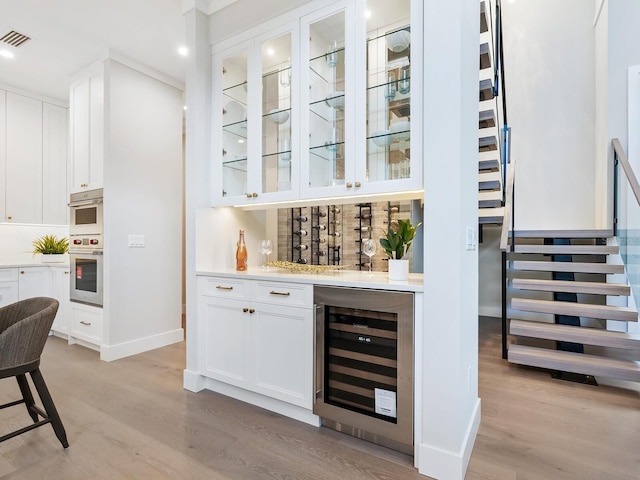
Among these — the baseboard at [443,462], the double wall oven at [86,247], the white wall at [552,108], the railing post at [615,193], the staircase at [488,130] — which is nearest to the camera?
the baseboard at [443,462]

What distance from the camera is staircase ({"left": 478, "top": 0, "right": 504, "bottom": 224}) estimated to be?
2.95 m

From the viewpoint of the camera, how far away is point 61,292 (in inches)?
165

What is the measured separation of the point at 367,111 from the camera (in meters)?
2.11

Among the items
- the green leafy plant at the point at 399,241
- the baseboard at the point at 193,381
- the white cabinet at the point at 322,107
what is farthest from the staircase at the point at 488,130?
the baseboard at the point at 193,381

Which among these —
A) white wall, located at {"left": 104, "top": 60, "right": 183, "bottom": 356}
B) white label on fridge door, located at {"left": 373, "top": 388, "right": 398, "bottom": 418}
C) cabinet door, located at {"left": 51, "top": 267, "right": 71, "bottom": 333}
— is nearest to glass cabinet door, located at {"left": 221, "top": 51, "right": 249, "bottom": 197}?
white wall, located at {"left": 104, "top": 60, "right": 183, "bottom": 356}

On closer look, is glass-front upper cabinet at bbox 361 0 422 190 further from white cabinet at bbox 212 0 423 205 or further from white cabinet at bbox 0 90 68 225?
white cabinet at bbox 0 90 68 225

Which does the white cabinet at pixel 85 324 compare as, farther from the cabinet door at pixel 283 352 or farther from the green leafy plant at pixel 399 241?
the green leafy plant at pixel 399 241

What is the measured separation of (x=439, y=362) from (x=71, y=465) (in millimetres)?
1978

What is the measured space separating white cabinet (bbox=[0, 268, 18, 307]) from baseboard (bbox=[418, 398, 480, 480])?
15.5 feet

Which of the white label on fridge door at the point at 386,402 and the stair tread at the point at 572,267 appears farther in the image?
the stair tread at the point at 572,267

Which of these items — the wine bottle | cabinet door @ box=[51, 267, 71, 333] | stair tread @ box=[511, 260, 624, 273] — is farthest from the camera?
cabinet door @ box=[51, 267, 71, 333]

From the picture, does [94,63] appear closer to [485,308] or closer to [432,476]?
[432,476]

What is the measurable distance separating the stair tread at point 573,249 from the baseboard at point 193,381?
351cm

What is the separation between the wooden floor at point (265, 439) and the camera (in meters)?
1.76
